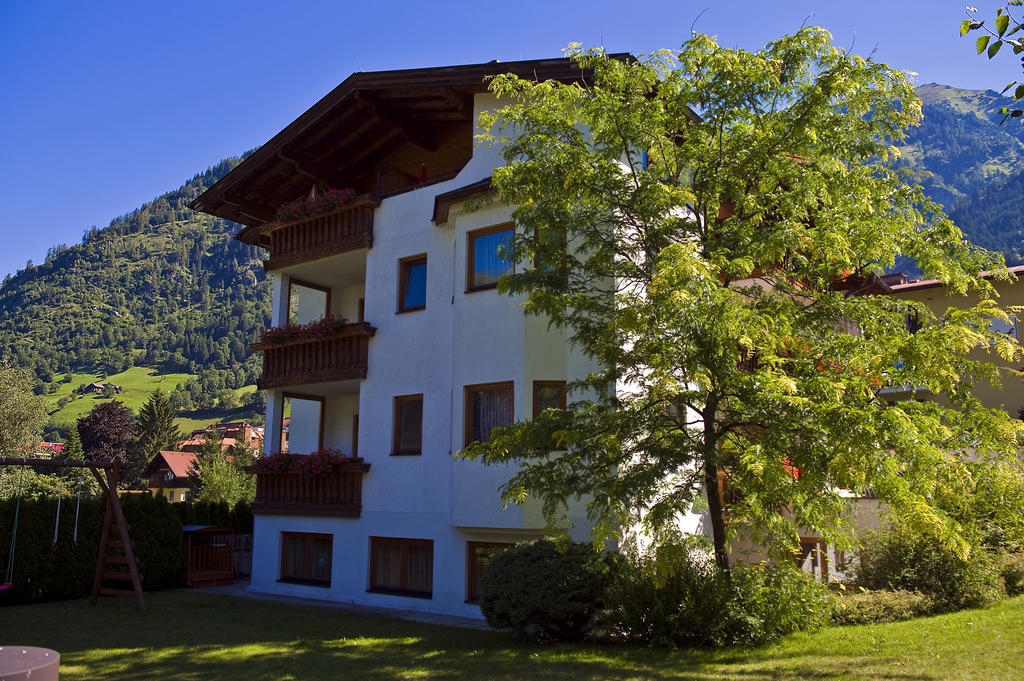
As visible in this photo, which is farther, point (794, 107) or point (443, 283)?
point (443, 283)

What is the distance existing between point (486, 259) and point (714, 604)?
8.68 metres

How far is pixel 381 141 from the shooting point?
21.2 m

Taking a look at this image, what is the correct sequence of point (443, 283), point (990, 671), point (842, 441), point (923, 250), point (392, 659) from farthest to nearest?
point (443, 283) → point (392, 659) → point (923, 250) → point (990, 671) → point (842, 441)

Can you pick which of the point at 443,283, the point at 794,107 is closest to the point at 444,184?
the point at 443,283

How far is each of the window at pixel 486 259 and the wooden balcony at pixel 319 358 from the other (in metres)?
3.33

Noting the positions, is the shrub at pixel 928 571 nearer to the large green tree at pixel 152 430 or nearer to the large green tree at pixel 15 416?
the large green tree at pixel 15 416

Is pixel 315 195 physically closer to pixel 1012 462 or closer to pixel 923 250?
pixel 923 250

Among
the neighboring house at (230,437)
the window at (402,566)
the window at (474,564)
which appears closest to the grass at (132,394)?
the neighboring house at (230,437)

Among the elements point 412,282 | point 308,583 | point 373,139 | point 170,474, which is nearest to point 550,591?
point 412,282

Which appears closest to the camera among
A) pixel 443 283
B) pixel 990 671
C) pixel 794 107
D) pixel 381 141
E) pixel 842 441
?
pixel 842 441

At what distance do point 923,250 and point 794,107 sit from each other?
256 cm

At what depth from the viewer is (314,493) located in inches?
758

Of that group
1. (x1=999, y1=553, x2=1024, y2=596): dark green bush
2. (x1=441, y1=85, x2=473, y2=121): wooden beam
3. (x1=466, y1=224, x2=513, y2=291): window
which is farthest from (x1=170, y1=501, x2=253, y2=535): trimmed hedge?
(x1=999, y1=553, x2=1024, y2=596): dark green bush

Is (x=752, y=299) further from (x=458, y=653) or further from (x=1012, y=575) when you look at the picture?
(x=1012, y=575)
